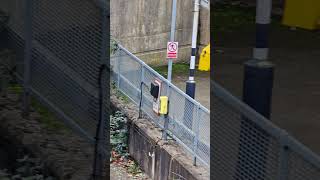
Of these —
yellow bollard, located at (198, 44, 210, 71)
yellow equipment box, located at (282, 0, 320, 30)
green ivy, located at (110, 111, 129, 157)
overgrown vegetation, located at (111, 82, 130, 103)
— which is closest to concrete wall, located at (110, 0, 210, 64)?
yellow bollard, located at (198, 44, 210, 71)

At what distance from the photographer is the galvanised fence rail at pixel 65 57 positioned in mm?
2586

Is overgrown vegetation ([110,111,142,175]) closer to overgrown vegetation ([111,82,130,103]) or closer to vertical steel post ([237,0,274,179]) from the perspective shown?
overgrown vegetation ([111,82,130,103])

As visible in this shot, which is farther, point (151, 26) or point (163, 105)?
point (151, 26)

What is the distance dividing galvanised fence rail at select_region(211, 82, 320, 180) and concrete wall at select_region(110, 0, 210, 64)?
439 inches

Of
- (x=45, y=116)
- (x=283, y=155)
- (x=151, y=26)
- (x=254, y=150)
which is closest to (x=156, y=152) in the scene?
(x=254, y=150)

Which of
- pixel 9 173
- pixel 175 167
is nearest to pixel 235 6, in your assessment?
pixel 175 167

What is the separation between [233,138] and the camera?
145 inches

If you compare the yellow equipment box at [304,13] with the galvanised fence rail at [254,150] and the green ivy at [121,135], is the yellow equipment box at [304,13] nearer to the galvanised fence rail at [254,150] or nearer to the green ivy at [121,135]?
the galvanised fence rail at [254,150]

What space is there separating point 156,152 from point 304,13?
4575mm

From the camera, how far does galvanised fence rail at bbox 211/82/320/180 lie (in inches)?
122

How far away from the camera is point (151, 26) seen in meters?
16.2

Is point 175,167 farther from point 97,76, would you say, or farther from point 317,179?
point 97,76

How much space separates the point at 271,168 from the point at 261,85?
0.61m

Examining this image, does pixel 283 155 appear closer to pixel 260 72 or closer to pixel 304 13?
pixel 260 72
